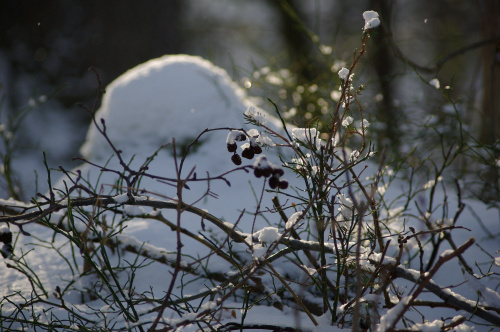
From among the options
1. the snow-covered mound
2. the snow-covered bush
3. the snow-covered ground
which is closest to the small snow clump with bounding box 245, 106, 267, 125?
the snow-covered bush

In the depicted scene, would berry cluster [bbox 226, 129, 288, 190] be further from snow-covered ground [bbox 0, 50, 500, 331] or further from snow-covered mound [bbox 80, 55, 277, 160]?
snow-covered mound [bbox 80, 55, 277, 160]

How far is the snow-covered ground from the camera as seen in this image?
1.55 metres

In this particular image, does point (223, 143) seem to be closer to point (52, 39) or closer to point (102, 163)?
point (102, 163)

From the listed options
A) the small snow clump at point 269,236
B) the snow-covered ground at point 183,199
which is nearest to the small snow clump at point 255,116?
the small snow clump at point 269,236

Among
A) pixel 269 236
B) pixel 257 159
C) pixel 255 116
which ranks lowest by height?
pixel 269 236

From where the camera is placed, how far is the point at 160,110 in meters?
2.50

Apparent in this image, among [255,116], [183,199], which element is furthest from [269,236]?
[183,199]

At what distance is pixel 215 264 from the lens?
165 cm

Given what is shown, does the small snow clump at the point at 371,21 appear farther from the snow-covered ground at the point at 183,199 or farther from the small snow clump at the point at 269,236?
the snow-covered ground at the point at 183,199

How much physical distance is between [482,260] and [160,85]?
6.74 feet

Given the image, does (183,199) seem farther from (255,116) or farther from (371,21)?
(371,21)

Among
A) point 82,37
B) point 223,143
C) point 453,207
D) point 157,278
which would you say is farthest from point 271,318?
point 82,37

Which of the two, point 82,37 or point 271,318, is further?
point 82,37

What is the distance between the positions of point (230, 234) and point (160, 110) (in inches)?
62.2
